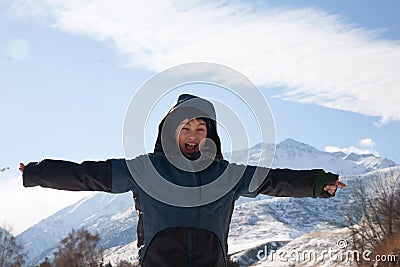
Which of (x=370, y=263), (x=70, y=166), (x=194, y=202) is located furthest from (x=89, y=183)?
(x=370, y=263)

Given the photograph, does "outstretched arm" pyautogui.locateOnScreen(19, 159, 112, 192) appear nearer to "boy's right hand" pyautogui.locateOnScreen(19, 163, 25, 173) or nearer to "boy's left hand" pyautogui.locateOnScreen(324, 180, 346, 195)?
"boy's right hand" pyautogui.locateOnScreen(19, 163, 25, 173)

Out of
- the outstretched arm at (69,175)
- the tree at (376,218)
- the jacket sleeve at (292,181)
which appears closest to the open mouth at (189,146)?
the jacket sleeve at (292,181)

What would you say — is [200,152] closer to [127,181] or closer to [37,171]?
[127,181]

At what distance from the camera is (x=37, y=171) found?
12.6 feet

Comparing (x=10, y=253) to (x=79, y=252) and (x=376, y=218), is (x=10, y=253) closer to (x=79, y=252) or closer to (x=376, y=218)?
(x=79, y=252)

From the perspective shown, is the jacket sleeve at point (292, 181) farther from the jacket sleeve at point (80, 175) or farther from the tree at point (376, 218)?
the tree at point (376, 218)

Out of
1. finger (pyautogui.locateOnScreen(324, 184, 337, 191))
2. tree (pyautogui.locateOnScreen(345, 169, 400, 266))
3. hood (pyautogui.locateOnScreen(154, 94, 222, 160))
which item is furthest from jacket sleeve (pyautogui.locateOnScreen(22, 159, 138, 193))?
tree (pyautogui.locateOnScreen(345, 169, 400, 266))

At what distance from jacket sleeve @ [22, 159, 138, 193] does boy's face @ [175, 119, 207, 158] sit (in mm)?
419

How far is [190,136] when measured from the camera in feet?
13.1

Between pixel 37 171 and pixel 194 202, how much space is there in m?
0.99

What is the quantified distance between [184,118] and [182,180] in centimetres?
44

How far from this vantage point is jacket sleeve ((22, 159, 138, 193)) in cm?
375

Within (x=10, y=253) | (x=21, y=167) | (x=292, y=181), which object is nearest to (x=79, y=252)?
(x=10, y=253)

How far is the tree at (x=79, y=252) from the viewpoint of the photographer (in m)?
45.9
